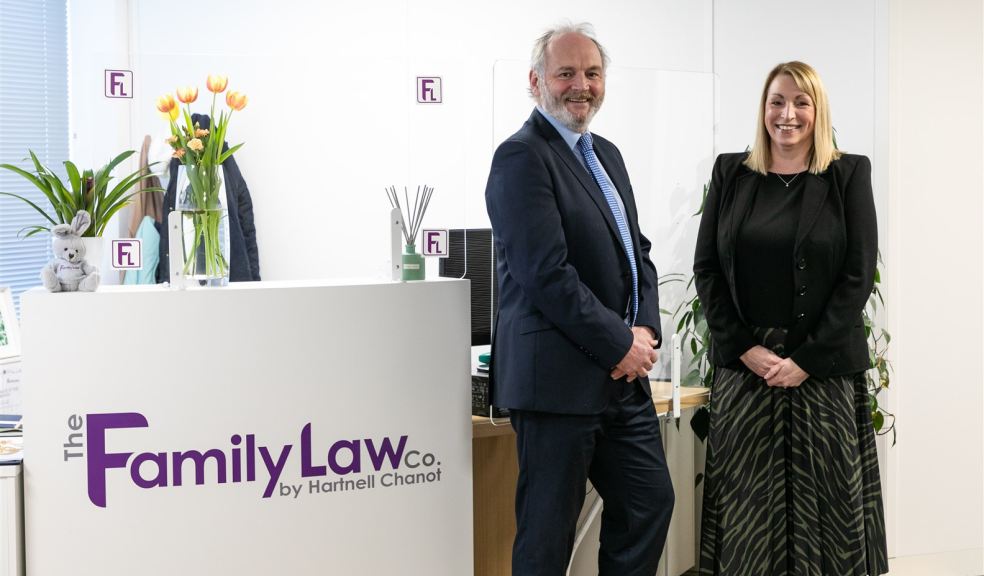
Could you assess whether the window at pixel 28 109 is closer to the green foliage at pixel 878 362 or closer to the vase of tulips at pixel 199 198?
the vase of tulips at pixel 199 198

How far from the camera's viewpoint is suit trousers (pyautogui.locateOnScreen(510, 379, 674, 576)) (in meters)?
2.38

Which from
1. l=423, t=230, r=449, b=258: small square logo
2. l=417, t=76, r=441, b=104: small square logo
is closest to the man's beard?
l=423, t=230, r=449, b=258: small square logo

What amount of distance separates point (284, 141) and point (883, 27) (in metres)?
2.43

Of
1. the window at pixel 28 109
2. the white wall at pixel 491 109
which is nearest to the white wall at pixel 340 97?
the white wall at pixel 491 109

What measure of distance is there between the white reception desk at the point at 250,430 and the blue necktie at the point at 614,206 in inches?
18.4

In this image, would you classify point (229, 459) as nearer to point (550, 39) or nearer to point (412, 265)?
point (412, 265)

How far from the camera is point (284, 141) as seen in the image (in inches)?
157

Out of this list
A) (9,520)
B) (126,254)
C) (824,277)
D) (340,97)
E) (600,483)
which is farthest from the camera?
(340,97)

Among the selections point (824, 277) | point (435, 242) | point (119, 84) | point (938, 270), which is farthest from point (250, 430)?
point (938, 270)

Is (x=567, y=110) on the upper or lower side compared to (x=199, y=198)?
upper

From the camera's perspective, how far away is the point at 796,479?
9.12ft

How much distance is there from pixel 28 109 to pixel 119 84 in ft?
4.41

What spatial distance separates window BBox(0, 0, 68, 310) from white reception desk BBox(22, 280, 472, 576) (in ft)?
7.15

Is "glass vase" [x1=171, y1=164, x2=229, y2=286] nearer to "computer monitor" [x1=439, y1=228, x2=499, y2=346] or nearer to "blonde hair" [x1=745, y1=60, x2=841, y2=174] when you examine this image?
"computer monitor" [x1=439, y1=228, x2=499, y2=346]
